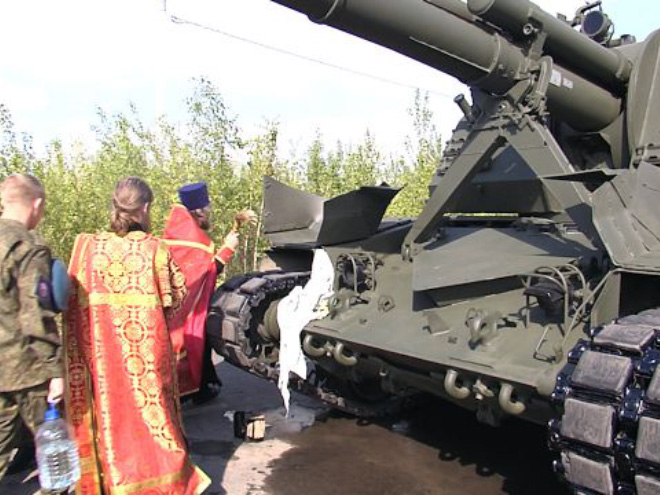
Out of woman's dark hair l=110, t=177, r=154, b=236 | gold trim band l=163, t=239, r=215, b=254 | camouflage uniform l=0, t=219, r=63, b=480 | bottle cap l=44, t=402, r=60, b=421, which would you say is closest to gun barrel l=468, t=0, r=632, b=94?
woman's dark hair l=110, t=177, r=154, b=236

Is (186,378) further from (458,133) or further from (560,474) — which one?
(560,474)

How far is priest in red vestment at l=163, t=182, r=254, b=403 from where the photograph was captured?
5.32m

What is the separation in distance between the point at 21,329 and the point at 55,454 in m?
0.62

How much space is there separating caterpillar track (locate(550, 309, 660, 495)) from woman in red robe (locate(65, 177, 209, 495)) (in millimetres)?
1864

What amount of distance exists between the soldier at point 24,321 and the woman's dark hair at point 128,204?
370 millimetres

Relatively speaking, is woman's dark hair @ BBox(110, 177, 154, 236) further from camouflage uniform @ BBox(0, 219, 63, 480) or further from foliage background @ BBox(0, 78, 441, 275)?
foliage background @ BBox(0, 78, 441, 275)

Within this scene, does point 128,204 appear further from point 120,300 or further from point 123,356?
point 123,356

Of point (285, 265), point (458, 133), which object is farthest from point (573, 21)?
point (285, 265)

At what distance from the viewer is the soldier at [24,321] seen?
3.05 metres

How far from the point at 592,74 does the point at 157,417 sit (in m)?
3.20

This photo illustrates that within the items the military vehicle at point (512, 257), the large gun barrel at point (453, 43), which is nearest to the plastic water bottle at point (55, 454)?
the military vehicle at point (512, 257)

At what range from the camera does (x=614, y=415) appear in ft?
8.82

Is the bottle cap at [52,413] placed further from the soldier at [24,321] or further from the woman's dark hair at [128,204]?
the woman's dark hair at [128,204]

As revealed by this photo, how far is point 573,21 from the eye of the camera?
5.38m
